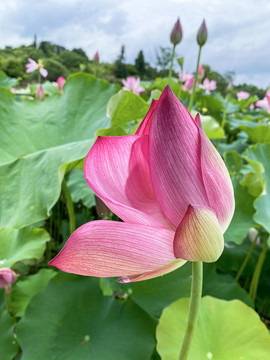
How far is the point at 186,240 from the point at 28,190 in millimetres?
492

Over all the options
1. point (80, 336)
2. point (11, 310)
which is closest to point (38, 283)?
point (11, 310)

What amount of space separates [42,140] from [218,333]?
0.69 metres

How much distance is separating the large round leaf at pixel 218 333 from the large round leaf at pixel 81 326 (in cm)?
10

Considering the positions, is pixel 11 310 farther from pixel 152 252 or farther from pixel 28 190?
pixel 152 252

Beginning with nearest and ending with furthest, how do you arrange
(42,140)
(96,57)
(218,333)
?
(218,333), (42,140), (96,57)

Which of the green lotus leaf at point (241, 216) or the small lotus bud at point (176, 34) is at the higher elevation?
the small lotus bud at point (176, 34)

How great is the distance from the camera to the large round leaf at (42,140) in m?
0.67

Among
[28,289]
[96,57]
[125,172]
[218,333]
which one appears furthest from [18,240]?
[96,57]

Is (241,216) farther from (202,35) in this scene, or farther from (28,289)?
(28,289)

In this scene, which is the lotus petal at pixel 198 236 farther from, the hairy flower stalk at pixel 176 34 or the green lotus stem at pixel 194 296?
the hairy flower stalk at pixel 176 34

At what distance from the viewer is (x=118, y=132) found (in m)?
0.80

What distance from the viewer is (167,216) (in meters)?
0.33

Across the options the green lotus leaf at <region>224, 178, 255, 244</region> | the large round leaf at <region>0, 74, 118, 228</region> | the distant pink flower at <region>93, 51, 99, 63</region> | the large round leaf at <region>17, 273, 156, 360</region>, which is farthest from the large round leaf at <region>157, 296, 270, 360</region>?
the distant pink flower at <region>93, 51, 99, 63</region>

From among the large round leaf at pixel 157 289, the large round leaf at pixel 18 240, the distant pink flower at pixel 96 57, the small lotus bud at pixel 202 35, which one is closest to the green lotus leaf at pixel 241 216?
the large round leaf at pixel 157 289
